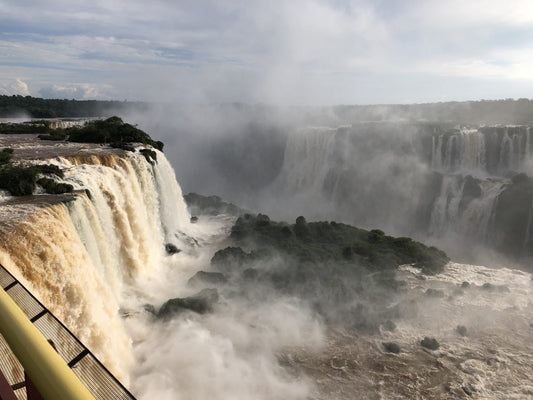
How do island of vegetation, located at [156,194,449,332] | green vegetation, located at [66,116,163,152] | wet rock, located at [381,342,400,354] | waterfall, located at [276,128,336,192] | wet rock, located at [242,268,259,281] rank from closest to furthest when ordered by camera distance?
wet rock, located at [381,342,400,354], island of vegetation, located at [156,194,449,332], wet rock, located at [242,268,259,281], green vegetation, located at [66,116,163,152], waterfall, located at [276,128,336,192]

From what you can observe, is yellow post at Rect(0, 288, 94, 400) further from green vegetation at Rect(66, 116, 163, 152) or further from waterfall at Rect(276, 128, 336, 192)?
waterfall at Rect(276, 128, 336, 192)

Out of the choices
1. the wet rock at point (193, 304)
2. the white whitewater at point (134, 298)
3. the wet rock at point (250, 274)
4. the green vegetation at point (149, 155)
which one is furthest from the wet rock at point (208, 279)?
the green vegetation at point (149, 155)

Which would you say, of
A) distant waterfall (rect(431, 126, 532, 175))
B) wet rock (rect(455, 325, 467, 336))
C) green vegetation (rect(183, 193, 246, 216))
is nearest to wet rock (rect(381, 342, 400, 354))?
wet rock (rect(455, 325, 467, 336))

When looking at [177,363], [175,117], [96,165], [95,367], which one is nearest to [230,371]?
[177,363]

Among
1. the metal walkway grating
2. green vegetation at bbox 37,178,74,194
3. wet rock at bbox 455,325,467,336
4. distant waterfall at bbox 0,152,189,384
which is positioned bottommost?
wet rock at bbox 455,325,467,336

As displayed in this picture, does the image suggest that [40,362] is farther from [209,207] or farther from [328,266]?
[209,207]

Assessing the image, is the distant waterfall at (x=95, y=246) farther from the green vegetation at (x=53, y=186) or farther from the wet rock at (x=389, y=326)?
the wet rock at (x=389, y=326)

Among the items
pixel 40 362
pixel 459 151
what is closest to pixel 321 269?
pixel 40 362

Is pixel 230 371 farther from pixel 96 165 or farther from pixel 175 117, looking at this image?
pixel 175 117
